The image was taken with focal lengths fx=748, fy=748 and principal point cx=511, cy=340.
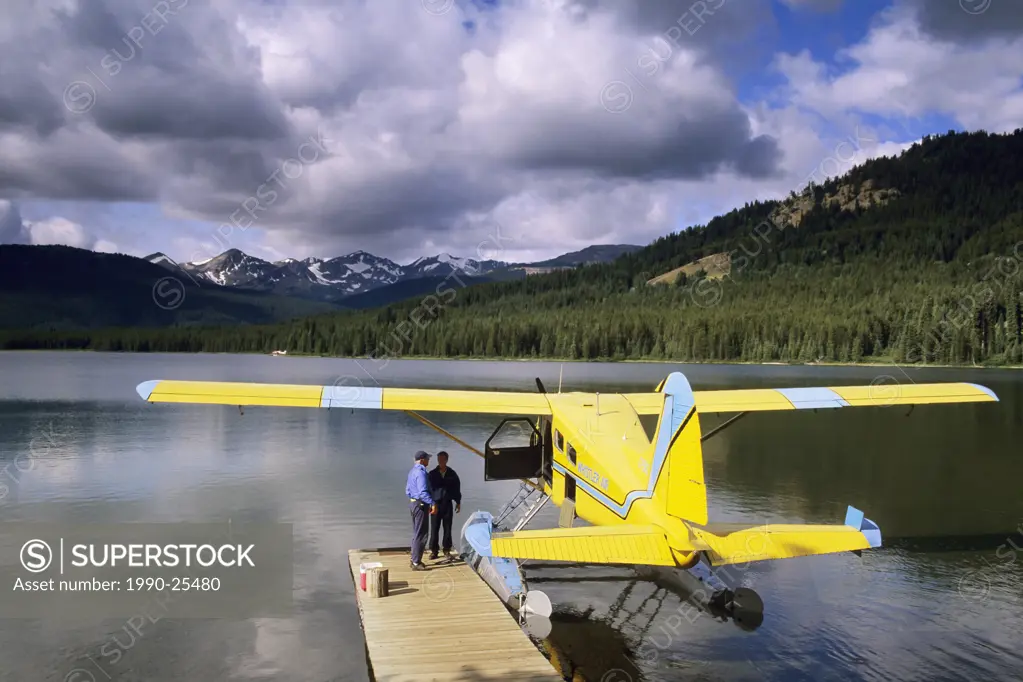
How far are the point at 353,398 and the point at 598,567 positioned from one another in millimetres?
A: 4286

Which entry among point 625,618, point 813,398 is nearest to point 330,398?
point 625,618

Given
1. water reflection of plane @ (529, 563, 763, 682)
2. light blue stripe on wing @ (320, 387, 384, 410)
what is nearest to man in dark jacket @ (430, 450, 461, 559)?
light blue stripe on wing @ (320, 387, 384, 410)

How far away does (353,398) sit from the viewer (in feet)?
34.1

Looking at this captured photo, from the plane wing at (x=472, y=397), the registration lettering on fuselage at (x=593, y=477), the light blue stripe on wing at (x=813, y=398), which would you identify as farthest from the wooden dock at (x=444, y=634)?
the light blue stripe on wing at (x=813, y=398)

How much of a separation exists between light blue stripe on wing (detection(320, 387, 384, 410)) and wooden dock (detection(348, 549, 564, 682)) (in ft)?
7.52

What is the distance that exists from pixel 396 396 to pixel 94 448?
48.6 ft

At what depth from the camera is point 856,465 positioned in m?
19.9

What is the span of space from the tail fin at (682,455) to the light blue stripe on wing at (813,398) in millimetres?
5222

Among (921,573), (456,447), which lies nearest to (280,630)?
(921,573)

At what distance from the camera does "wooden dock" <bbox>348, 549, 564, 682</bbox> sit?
6.23 m

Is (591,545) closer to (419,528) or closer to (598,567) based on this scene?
(419,528)

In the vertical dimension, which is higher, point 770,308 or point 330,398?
point 770,308

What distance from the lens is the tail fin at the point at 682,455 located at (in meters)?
6.94

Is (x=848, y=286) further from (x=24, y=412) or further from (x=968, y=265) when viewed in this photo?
(x=24, y=412)
